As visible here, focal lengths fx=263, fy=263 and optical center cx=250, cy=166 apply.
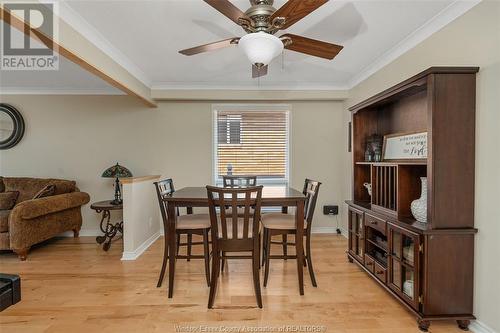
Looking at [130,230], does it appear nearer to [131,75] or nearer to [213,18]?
[131,75]

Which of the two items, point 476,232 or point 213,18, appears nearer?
point 476,232

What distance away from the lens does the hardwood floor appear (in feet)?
6.29

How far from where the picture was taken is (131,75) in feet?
10.5

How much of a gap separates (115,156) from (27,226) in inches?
57.3

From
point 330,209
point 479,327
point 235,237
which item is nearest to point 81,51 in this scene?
point 235,237

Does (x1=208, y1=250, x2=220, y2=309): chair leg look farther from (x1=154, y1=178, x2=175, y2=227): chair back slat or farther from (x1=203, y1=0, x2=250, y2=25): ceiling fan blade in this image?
(x1=203, y1=0, x2=250, y2=25): ceiling fan blade

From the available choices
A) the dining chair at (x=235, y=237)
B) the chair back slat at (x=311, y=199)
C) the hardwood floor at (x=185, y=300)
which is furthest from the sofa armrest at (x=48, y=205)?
the chair back slat at (x=311, y=199)

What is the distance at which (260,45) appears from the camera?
5.21ft

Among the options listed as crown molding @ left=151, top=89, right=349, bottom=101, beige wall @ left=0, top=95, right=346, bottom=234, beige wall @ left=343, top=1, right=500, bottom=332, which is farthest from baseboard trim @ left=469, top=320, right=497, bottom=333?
crown molding @ left=151, top=89, right=349, bottom=101

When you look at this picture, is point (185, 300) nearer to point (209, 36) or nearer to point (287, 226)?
point (287, 226)

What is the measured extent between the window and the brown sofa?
2143 mm

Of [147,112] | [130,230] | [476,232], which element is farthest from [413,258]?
[147,112]

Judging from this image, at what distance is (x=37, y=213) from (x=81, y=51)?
2142mm

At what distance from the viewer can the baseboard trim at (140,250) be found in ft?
10.3
